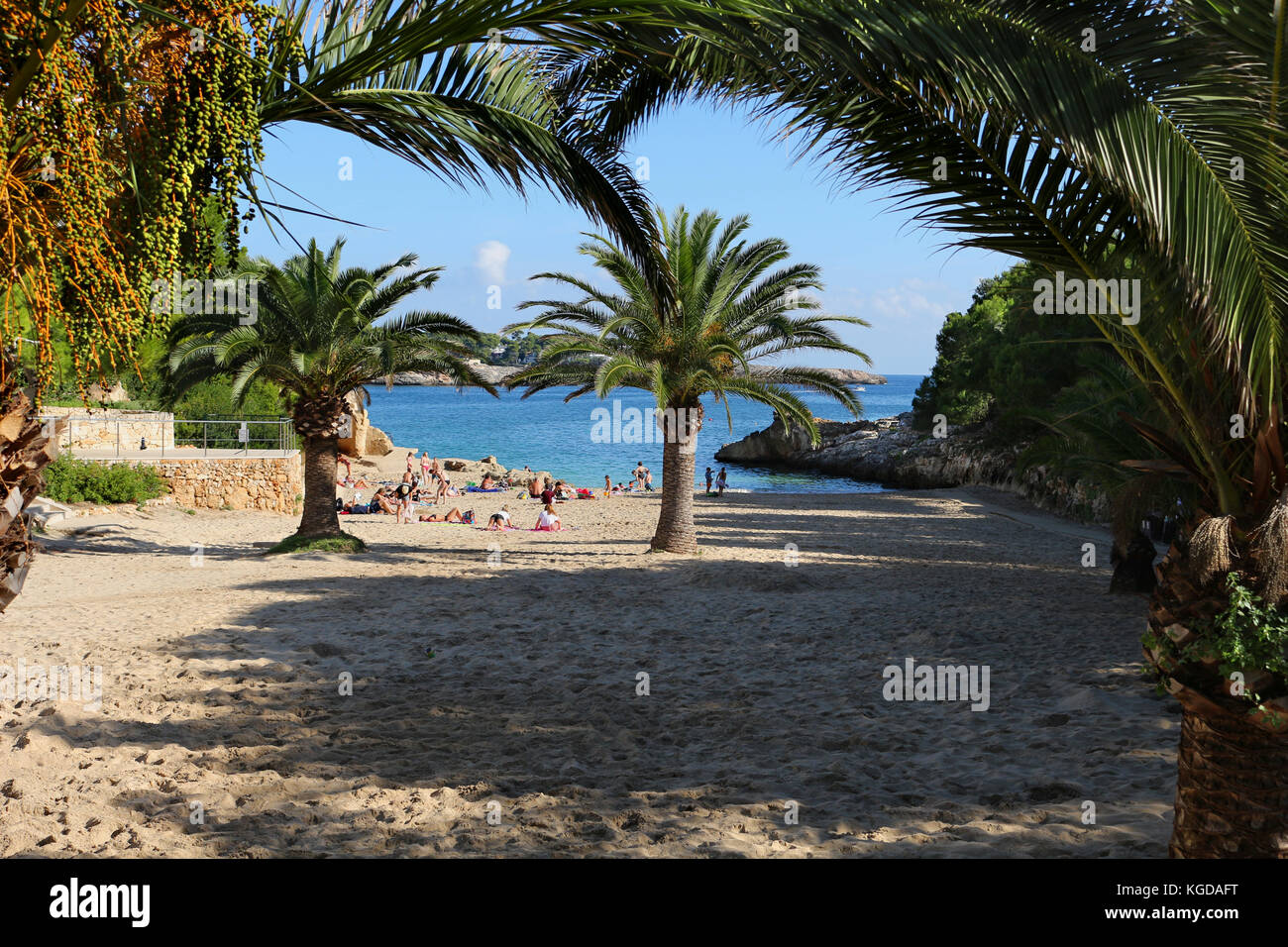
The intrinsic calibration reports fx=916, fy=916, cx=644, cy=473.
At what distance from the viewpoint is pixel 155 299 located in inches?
150

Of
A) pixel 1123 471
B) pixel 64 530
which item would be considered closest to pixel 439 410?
Answer: pixel 64 530

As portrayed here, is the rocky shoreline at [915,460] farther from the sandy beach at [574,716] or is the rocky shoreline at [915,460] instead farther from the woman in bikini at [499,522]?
the woman in bikini at [499,522]

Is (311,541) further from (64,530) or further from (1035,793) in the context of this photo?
(1035,793)

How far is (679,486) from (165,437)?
1909cm

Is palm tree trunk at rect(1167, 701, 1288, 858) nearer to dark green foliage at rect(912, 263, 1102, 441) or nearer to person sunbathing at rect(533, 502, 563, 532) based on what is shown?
dark green foliage at rect(912, 263, 1102, 441)

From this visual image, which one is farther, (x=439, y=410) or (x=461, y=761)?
(x=439, y=410)

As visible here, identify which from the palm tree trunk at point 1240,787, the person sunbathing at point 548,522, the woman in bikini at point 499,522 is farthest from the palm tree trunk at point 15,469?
the woman in bikini at point 499,522

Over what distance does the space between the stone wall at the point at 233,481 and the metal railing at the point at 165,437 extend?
722mm

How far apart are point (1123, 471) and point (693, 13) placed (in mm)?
11166

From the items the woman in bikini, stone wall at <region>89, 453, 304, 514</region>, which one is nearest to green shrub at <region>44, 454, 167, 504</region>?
stone wall at <region>89, 453, 304, 514</region>

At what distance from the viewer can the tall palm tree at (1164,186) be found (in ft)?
10.8

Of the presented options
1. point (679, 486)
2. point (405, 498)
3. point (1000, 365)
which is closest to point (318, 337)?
point (679, 486)

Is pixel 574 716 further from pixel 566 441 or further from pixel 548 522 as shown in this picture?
Answer: pixel 566 441

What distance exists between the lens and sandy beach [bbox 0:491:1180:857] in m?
5.29
